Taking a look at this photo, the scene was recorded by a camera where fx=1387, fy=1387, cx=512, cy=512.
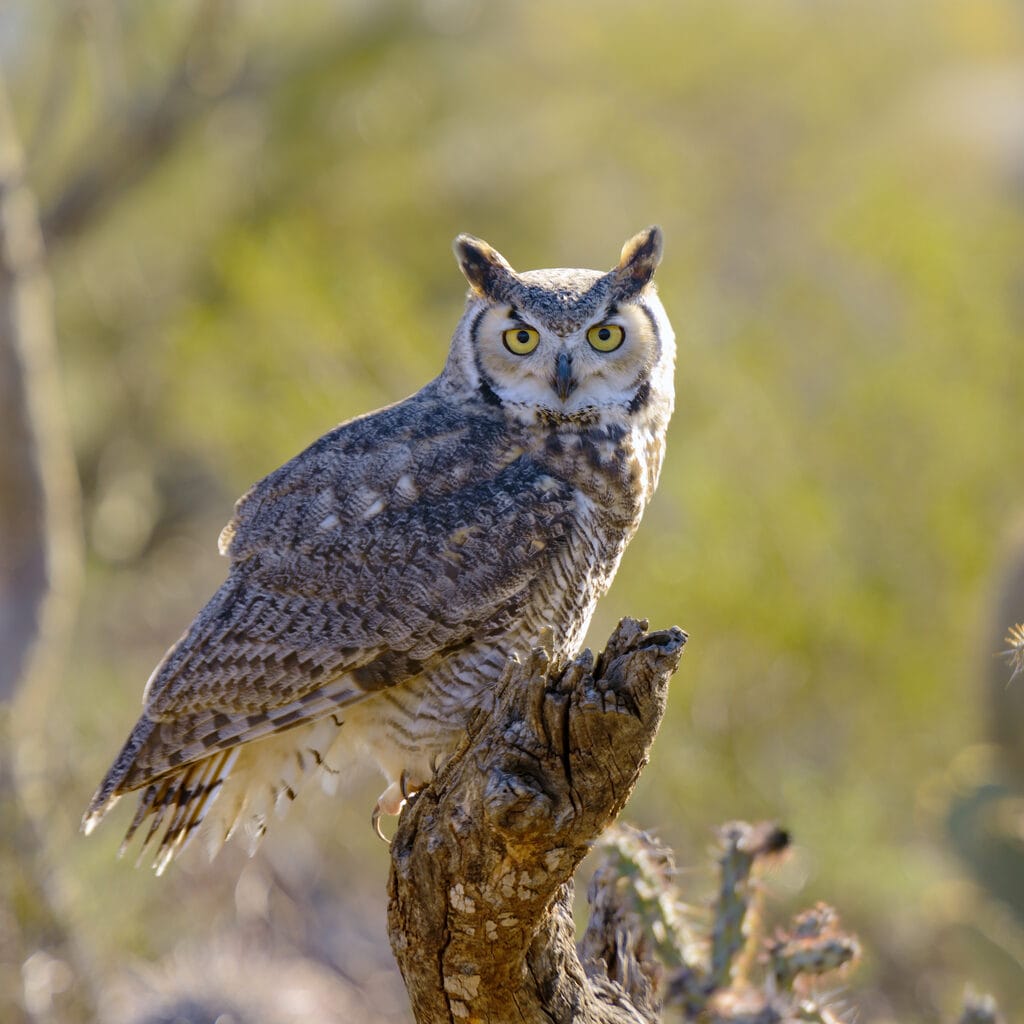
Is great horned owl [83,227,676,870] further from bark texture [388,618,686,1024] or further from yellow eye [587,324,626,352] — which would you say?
bark texture [388,618,686,1024]

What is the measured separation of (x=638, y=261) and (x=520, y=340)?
1.09 feet

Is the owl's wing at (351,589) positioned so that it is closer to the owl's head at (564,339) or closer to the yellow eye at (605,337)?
the owl's head at (564,339)

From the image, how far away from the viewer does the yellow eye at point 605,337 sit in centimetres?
300

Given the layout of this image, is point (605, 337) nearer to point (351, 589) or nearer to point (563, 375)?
point (563, 375)

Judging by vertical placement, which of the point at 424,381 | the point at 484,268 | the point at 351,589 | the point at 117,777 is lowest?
the point at 117,777

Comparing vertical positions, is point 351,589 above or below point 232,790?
above

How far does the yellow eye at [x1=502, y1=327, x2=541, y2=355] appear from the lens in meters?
3.00

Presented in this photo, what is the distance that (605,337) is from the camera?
3.01 m

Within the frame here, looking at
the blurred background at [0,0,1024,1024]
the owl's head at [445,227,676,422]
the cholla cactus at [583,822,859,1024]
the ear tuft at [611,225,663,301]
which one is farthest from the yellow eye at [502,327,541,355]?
the blurred background at [0,0,1024,1024]

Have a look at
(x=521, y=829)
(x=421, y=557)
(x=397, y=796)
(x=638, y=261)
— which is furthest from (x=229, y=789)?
(x=638, y=261)

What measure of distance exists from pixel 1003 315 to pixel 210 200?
22.7 ft

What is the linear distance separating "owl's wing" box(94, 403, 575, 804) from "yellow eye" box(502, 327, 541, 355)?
197 millimetres

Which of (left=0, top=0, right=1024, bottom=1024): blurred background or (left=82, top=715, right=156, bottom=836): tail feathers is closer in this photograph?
(left=82, top=715, right=156, bottom=836): tail feathers

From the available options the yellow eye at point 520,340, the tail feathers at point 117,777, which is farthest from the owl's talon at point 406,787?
the yellow eye at point 520,340
